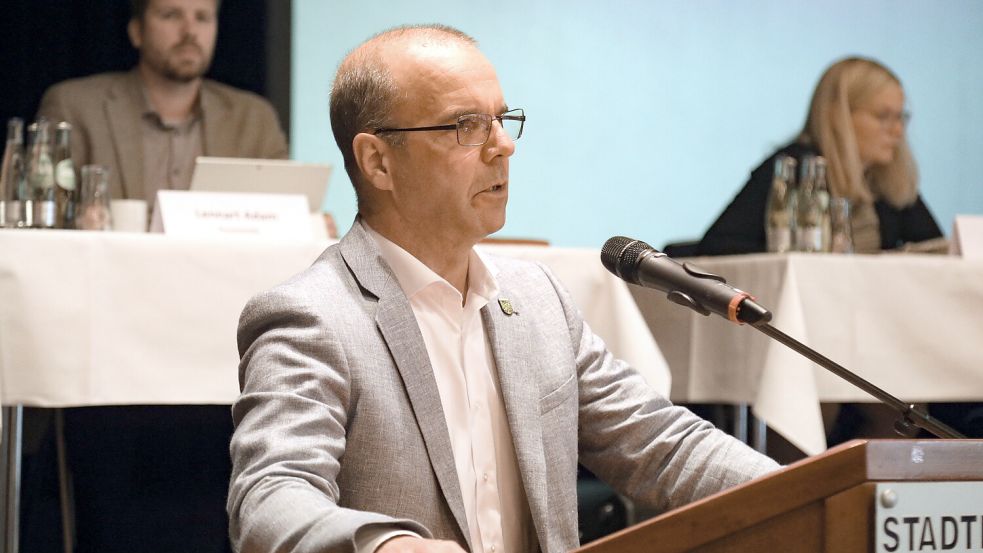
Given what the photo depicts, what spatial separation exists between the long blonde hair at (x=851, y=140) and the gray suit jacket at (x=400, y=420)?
113 inches

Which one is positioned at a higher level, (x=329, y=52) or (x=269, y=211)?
(x=329, y=52)

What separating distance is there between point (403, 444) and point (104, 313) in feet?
4.15

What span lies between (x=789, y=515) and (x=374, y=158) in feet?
2.96

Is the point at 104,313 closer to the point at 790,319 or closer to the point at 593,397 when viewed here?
the point at 593,397

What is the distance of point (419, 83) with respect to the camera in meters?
1.74

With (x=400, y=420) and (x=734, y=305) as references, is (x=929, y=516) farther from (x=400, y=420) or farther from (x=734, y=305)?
(x=400, y=420)

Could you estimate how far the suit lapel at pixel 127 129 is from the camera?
4.43m

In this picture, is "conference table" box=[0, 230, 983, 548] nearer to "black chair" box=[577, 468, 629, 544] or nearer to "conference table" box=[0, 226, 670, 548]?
"conference table" box=[0, 226, 670, 548]

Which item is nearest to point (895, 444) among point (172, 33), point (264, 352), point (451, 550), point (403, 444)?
point (451, 550)

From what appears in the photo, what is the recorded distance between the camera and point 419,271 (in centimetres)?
176

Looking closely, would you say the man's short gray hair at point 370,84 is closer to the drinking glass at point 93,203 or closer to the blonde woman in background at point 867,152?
the drinking glass at point 93,203

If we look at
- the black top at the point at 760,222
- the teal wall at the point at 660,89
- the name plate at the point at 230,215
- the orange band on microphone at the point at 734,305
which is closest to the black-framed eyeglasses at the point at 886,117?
the black top at the point at 760,222

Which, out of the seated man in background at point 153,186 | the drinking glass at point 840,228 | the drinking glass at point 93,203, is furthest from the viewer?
the drinking glass at point 840,228

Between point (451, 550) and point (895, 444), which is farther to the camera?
point (451, 550)
